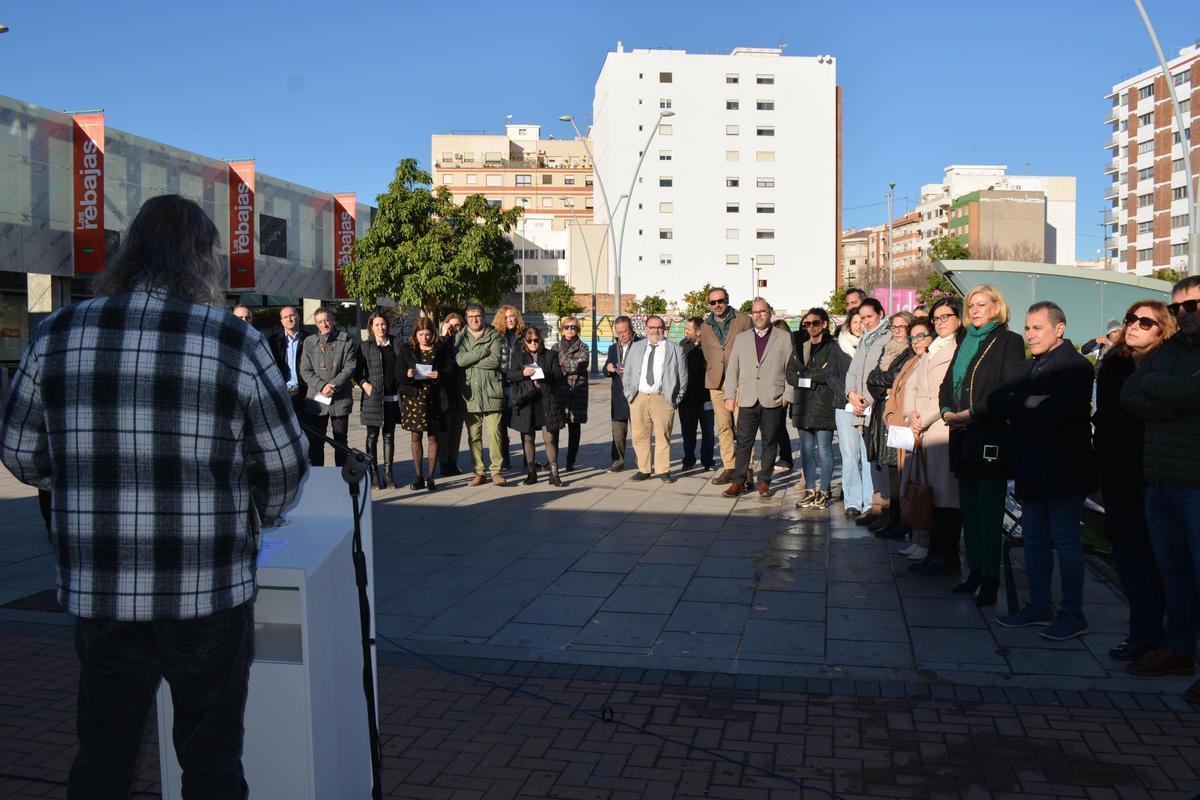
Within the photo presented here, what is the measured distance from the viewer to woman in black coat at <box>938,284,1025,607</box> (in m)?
6.60

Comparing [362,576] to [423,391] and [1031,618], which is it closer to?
[1031,618]

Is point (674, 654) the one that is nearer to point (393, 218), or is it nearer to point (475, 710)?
point (475, 710)

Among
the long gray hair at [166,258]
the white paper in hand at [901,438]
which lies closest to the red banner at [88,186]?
the white paper in hand at [901,438]

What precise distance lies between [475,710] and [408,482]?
765 centimetres

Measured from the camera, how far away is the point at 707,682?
18.0 feet

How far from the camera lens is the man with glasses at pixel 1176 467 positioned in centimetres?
507

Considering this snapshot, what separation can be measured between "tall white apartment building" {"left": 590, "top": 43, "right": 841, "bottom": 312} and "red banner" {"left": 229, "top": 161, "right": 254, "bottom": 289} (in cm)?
5715

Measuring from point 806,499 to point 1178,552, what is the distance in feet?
18.1

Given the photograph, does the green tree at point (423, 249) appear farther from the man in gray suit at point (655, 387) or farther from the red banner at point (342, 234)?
the man in gray suit at point (655, 387)

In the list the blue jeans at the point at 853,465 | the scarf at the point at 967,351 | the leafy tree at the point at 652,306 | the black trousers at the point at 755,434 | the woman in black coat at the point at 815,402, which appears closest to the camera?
the scarf at the point at 967,351

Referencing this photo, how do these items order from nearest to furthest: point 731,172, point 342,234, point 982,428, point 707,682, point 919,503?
point 707,682
point 982,428
point 919,503
point 342,234
point 731,172

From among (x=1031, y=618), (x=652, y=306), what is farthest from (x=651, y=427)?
(x=652, y=306)

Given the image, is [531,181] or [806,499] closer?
[806,499]

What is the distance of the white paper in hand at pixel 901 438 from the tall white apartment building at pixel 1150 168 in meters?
94.6
